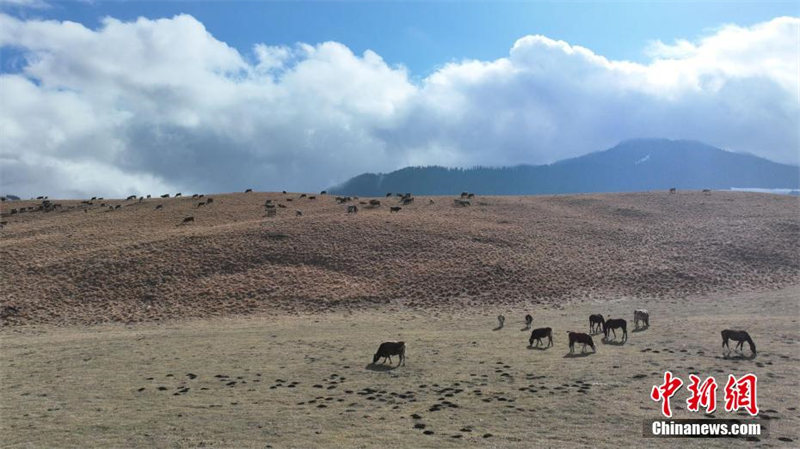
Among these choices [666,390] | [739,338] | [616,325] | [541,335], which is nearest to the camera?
[666,390]

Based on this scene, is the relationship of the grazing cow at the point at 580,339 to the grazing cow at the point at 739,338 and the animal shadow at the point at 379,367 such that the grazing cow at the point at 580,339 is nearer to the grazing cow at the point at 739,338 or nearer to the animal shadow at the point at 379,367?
the grazing cow at the point at 739,338

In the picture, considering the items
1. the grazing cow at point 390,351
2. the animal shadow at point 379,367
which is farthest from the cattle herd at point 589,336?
the animal shadow at point 379,367

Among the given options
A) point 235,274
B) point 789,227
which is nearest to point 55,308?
point 235,274

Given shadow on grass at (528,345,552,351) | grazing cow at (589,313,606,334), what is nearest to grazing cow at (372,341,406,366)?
shadow on grass at (528,345,552,351)

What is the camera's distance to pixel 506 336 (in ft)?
95.5

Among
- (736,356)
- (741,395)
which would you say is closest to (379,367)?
(741,395)

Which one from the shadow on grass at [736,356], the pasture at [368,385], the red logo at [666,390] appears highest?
the shadow on grass at [736,356]

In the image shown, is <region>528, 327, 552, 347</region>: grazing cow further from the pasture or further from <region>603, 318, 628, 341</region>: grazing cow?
<region>603, 318, 628, 341</region>: grazing cow

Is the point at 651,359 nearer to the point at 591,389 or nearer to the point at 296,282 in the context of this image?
the point at 591,389

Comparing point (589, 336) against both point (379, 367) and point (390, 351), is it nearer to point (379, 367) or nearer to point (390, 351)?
point (390, 351)

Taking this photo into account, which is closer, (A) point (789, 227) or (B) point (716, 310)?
(B) point (716, 310)

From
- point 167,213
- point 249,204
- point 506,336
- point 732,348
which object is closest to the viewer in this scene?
point 732,348

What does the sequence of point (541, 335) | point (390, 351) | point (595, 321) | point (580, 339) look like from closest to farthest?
point (390, 351) < point (580, 339) < point (541, 335) < point (595, 321)

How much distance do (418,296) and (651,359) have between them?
75.2ft
